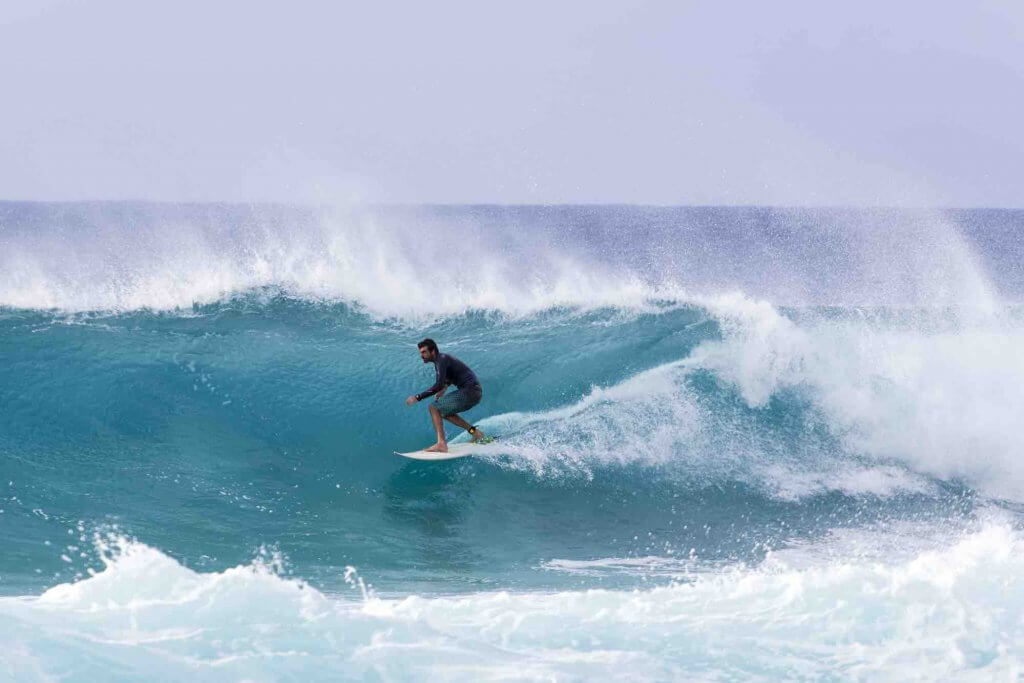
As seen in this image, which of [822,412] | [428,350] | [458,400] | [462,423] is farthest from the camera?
[822,412]

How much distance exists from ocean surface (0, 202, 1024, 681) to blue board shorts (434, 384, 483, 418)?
56 centimetres

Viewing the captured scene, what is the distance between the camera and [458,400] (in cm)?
952

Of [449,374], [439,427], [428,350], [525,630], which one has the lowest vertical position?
[525,630]

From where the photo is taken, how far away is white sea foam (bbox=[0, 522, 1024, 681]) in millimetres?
5035

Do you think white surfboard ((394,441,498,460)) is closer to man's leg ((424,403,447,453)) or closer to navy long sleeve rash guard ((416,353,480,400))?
man's leg ((424,403,447,453))

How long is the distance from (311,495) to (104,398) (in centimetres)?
331

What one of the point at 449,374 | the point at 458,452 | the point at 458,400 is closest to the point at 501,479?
the point at 458,452

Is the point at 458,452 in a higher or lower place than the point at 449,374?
lower

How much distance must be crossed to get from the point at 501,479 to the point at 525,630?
151 inches

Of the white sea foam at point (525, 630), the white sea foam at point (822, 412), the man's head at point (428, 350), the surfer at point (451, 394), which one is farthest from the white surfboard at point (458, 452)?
the white sea foam at point (525, 630)

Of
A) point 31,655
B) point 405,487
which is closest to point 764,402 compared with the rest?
point 405,487

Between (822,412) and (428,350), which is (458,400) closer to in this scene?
(428,350)

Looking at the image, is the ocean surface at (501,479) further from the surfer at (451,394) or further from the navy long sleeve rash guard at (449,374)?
the navy long sleeve rash guard at (449,374)

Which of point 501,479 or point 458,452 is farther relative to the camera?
point 458,452
